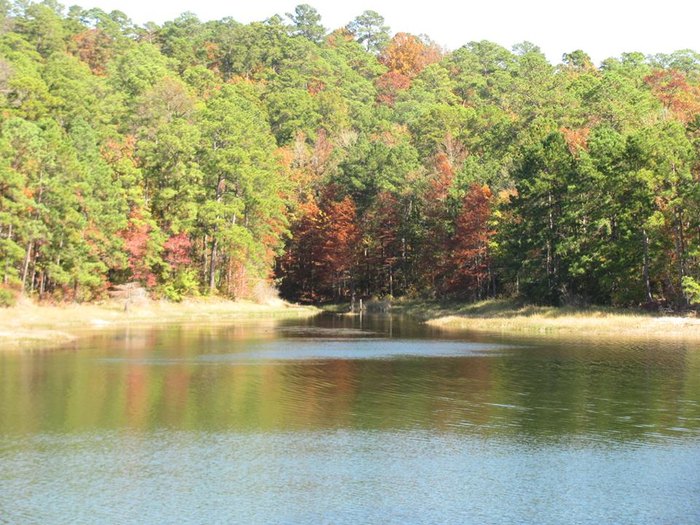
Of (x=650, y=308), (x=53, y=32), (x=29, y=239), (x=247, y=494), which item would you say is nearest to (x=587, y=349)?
(x=650, y=308)

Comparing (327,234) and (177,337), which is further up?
(327,234)

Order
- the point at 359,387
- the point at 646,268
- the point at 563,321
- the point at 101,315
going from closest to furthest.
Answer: the point at 359,387
the point at 563,321
the point at 646,268
the point at 101,315

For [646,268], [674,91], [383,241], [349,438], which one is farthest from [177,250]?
[674,91]

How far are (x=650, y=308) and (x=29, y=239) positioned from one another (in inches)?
1804

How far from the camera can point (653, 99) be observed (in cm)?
10319

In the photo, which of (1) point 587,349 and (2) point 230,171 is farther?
(2) point 230,171

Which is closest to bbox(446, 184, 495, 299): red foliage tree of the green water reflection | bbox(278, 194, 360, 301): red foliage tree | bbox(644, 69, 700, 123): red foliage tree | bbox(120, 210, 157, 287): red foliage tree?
bbox(278, 194, 360, 301): red foliage tree

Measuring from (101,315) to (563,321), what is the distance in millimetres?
35378

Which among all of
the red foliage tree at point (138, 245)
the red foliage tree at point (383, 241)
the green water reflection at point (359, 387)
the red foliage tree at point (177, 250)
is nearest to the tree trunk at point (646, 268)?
the green water reflection at point (359, 387)

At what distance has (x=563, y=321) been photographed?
63688mm

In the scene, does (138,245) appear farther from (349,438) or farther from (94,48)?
(94,48)

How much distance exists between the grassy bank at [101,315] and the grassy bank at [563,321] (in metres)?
17.8

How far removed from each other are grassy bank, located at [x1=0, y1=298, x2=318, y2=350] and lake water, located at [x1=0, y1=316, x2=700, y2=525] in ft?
20.4

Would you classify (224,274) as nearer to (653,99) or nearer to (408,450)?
(653,99)
